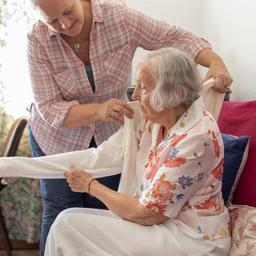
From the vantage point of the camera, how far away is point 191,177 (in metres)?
1.40

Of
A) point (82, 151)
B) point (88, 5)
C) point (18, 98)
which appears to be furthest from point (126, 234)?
point (18, 98)

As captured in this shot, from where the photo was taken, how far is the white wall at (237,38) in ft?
6.84

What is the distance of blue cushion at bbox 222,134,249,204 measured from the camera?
1.68 metres

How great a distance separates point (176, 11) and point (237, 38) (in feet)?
1.92

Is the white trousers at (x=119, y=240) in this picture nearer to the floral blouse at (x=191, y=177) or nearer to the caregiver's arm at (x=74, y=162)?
the floral blouse at (x=191, y=177)

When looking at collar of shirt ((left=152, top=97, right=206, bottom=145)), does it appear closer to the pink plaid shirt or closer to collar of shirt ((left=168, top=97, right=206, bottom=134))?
collar of shirt ((left=168, top=97, right=206, bottom=134))

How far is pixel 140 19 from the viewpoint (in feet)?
5.89

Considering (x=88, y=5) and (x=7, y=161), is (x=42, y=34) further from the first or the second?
(x=7, y=161)

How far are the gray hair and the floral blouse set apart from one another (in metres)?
0.06

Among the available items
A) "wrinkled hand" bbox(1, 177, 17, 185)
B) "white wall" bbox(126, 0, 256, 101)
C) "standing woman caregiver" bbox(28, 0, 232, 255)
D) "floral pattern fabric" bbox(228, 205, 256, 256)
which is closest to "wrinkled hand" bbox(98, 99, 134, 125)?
"standing woman caregiver" bbox(28, 0, 232, 255)

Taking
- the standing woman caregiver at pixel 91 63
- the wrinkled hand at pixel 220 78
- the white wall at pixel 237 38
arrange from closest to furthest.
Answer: the wrinkled hand at pixel 220 78 < the standing woman caregiver at pixel 91 63 < the white wall at pixel 237 38

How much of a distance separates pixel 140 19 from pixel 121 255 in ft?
2.95

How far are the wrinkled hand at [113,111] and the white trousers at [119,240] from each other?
37 centimetres

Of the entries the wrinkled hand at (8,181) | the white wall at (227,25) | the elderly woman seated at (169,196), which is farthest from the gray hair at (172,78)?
the wrinkled hand at (8,181)
